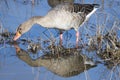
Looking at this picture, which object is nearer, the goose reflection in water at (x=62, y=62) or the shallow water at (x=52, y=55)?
the shallow water at (x=52, y=55)

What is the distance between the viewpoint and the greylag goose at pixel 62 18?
974 cm

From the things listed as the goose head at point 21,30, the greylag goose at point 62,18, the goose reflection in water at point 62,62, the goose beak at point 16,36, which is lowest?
the goose reflection in water at point 62,62

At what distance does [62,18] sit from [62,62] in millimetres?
1076

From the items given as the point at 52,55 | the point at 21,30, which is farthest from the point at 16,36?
the point at 52,55

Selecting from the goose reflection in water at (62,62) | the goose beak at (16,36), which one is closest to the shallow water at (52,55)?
the goose reflection in water at (62,62)

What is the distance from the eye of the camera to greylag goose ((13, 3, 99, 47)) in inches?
384

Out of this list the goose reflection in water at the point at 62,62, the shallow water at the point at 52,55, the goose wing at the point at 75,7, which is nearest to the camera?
the shallow water at the point at 52,55

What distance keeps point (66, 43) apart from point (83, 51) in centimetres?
59

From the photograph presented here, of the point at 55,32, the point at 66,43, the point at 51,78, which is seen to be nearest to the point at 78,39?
the point at 66,43

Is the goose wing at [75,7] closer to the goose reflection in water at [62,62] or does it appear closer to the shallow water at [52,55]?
the shallow water at [52,55]

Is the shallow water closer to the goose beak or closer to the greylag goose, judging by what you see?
the goose beak

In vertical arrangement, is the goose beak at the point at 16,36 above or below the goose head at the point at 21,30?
below

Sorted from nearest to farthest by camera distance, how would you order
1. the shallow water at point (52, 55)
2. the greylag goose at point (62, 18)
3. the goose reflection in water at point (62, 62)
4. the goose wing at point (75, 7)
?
the shallow water at point (52, 55) < the goose reflection in water at point (62, 62) < the greylag goose at point (62, 18) < the goose wing at point (75, 7)

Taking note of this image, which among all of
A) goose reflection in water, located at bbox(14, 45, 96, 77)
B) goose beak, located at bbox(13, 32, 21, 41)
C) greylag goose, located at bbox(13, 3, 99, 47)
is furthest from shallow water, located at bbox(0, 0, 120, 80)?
greylag goose, located at bbox(13, 3, 99, 47)
